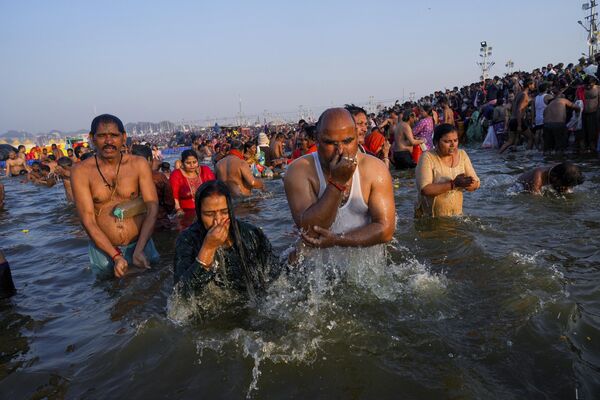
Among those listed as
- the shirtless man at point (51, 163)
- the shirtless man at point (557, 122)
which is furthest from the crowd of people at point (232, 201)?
the shirtless man at point (51, 163)

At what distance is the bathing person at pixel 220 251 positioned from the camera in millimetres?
3137

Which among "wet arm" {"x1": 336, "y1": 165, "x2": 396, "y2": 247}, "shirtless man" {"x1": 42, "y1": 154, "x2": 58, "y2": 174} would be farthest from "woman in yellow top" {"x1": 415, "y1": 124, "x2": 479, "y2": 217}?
"shirtless man" {"x1": 42, "y1": 154, "x2": 58, "y2": 174}

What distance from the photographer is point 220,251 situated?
11.0 feet

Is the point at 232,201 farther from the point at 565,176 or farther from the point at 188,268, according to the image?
the point at 565,176

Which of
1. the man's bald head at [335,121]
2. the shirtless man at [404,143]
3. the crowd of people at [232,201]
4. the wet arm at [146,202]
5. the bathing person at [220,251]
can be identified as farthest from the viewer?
the shirtless man at [404,143]

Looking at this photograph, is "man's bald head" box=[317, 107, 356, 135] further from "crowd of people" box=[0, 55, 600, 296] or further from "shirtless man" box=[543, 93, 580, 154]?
"shirtless man" box=[543, 93, 580, 154]

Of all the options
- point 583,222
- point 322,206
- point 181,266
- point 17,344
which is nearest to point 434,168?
point 583,222

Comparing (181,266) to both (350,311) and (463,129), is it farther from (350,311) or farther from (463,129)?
(463,129)

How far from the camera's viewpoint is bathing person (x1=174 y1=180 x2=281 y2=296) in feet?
10.3

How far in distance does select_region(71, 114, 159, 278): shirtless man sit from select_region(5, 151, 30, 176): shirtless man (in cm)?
2111

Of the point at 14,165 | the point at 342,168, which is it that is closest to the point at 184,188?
the point at 342,168

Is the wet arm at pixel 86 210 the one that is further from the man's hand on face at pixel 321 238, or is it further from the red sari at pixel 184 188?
the red sari at pixel 184 188

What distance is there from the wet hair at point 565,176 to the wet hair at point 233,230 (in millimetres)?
5068

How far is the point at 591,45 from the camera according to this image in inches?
968
